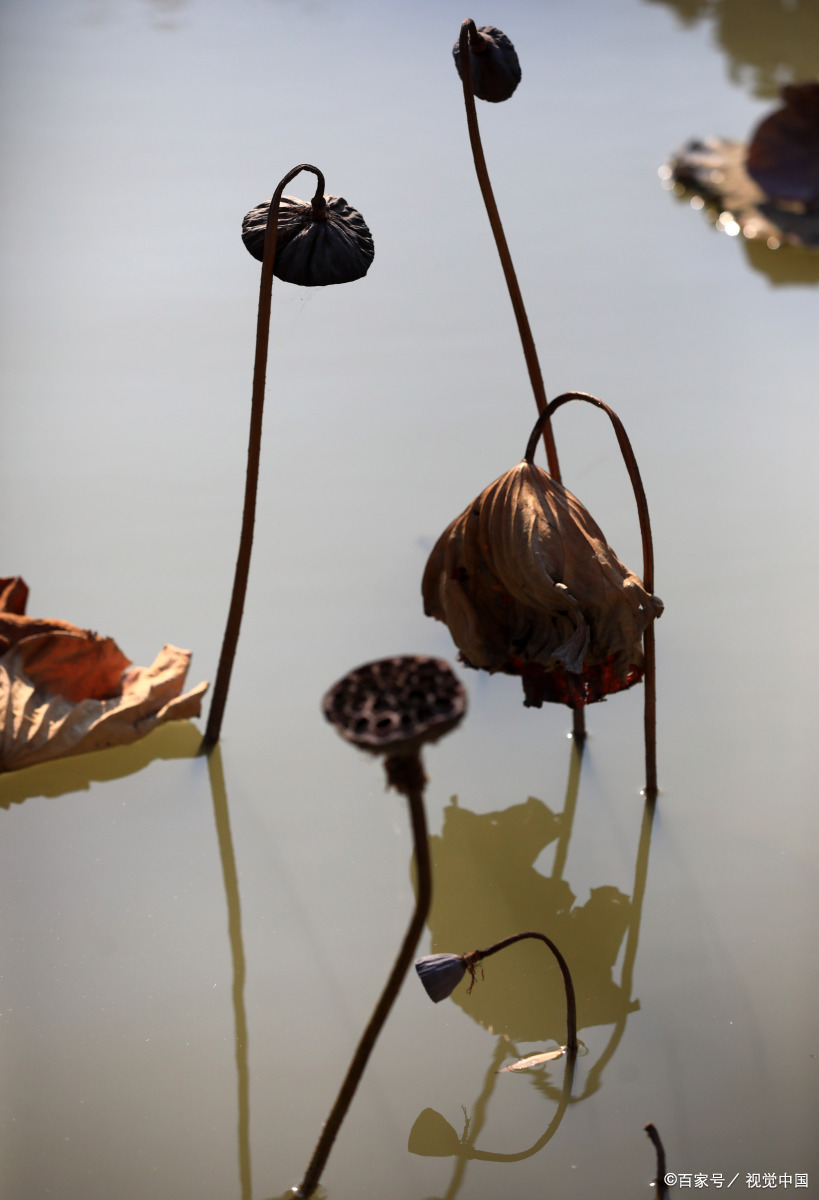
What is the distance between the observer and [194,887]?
4.88ft

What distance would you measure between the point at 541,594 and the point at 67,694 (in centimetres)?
78

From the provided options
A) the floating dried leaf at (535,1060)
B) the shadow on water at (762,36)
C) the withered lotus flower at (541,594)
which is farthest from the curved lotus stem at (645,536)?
the shadow on water at (762,36)

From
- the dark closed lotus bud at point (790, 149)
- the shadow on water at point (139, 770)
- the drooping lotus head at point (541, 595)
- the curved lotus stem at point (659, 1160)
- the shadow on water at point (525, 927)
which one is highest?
the dark closed lotus bud at point (790, 149)

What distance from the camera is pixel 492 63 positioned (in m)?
1.37

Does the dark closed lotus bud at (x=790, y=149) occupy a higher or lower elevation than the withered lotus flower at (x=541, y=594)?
higher

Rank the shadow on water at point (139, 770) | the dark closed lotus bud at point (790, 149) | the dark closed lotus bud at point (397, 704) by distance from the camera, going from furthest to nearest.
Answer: the dark closed lotus bud at point (790, 149), the shadow on water at point (139, 770), the dark closed lotus bud at point (397, 704)

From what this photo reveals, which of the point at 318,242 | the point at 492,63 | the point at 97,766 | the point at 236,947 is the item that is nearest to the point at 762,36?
the point at 492,63

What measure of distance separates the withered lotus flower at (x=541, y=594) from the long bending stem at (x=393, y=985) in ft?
1.41

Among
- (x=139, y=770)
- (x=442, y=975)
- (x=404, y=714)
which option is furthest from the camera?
(x=139, y=770)

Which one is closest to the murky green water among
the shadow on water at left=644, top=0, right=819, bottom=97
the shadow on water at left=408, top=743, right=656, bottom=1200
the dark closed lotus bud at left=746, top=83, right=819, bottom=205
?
the shadow on water at left=408, top=743, right=656, bottom=1200

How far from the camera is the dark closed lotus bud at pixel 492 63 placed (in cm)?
136

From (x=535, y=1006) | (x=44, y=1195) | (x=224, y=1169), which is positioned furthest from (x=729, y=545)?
(x=44, y=1195)

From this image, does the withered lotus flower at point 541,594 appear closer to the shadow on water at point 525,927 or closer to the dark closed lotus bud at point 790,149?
the shadow on water at point 525,927

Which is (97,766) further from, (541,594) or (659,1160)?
(659,1160)
